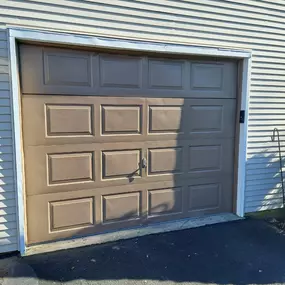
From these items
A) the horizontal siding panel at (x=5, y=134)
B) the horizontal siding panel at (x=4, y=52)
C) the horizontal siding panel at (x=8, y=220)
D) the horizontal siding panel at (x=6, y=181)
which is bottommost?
the horizontal siding panel at (x=8, y=220)

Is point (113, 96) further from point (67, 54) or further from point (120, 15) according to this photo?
point (120, 15)

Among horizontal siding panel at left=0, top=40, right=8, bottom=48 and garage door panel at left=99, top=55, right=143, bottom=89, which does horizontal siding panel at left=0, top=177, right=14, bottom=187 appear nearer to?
horizontal siding panel at left=0, top=40, right=8, bottom=48

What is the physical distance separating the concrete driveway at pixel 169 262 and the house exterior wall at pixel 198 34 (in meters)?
0.56

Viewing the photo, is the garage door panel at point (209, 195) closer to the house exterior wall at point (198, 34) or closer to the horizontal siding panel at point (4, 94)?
the house exterior wall at point (198, 34)

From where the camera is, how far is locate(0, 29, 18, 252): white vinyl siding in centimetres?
249

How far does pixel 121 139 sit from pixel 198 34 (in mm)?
1555

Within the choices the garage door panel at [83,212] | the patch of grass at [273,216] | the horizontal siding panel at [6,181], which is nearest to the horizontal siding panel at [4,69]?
the horizontal siding panel at [6,181]

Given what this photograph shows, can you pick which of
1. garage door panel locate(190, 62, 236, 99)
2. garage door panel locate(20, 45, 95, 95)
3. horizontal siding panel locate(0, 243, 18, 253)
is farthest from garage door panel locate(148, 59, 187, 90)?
horizontal siding panel locate(0, 243, 18, 253)

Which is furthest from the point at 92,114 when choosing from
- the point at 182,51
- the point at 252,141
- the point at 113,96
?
the point at 252,141

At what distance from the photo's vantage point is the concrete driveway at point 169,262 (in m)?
2.37

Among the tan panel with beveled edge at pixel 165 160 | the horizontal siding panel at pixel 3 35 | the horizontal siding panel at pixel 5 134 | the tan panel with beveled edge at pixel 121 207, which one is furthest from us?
the tan panel with beveled edge at pixel 165 160

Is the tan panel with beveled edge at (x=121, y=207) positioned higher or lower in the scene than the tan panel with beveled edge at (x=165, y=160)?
lower

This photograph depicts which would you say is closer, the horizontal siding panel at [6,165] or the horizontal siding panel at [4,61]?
the horizontal siding panel at [4,61]

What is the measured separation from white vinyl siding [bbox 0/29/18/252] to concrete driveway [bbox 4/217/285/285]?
0.28 meters
